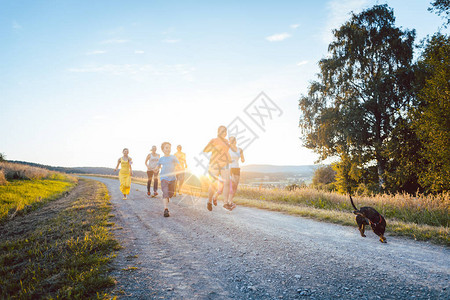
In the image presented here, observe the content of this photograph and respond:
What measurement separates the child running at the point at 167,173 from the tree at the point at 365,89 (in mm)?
14952

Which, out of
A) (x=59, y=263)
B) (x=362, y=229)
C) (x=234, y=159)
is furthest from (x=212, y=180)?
(x=59, y=263)

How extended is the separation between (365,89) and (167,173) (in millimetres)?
17807

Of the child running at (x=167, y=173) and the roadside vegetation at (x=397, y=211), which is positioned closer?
the roadside vegetation at (x=397, y=211)

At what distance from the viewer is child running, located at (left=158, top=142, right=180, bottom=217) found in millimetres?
7297

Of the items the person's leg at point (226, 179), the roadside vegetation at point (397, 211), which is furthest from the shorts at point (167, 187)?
the roadside vegetation at point (397, 211)

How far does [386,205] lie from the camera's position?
8578 mm

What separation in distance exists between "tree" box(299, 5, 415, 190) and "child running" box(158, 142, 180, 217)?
15.0m

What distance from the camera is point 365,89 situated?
17.8 meters

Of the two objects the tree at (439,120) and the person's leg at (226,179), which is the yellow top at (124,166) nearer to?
the person's leg at (226,179)

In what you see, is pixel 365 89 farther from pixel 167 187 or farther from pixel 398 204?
pixel 167 187

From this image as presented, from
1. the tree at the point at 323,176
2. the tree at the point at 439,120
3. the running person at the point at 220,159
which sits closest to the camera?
the running person at the point at 220,159

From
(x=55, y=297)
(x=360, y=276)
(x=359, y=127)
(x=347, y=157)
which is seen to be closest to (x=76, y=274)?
(x=55, y=297)

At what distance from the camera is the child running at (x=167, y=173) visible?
7297mm

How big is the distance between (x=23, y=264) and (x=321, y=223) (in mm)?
6742
